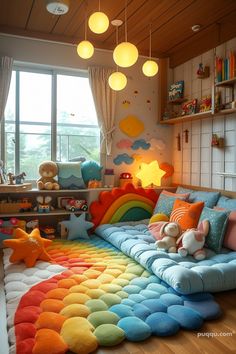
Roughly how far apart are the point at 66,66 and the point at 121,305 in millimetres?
3037

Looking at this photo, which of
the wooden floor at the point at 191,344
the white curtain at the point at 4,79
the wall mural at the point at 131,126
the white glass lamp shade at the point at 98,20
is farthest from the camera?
the wall mural at the point at 131,126

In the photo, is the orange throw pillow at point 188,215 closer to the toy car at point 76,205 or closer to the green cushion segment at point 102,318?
the toy car at point 76,205

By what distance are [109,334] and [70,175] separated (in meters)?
2.41

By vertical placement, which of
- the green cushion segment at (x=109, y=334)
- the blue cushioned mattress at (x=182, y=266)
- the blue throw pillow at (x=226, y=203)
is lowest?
the green cushion segment at (x=109, y=334)

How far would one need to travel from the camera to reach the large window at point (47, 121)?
384cm

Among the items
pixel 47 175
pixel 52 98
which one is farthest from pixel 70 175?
pixel 52 98

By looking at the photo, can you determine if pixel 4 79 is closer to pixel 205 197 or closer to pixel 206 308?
pixel 205 197

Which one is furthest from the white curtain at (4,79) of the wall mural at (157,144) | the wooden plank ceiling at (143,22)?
the wall mural at (157,144)

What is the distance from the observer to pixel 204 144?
3908 millimetres

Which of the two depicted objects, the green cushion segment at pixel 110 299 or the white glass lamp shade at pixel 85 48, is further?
the white glass lamp shade at pixel 85 48

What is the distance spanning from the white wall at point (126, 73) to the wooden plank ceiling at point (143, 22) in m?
0.12

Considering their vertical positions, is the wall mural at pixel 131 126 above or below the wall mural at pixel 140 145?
above

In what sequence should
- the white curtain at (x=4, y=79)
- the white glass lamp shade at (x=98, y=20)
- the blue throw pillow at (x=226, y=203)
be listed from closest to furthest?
the white glass lamp shade at (x=98, y=20) < the blue throw pillow at (x=226, y=203) < the white curtain at (x=4, y=79)

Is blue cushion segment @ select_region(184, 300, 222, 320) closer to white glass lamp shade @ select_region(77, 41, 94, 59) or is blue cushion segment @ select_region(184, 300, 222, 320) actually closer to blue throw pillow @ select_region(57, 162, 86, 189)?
white glass lamp shade @ select_region(77, 41, 94, 59)
